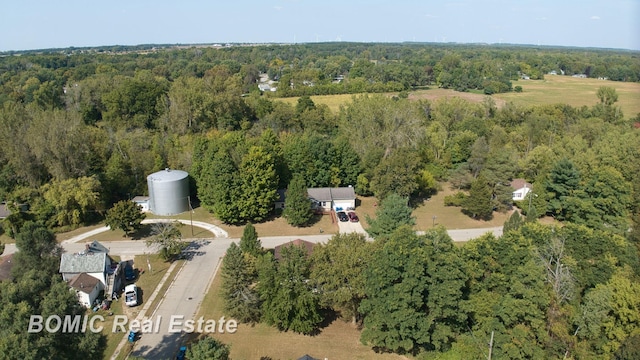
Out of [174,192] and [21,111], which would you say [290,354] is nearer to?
[174,192]

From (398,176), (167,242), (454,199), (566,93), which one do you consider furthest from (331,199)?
(566,93)

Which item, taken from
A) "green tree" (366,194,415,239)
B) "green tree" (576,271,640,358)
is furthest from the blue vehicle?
"green tree" (576,271,640,358)

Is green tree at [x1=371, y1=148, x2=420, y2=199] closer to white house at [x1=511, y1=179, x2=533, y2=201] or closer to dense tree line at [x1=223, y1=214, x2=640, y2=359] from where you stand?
white house at [x1=511, y1=179, x2=533, y2=201]

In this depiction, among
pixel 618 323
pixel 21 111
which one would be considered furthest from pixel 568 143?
pixel 21 111

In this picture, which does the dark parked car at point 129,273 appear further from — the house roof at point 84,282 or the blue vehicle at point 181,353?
the blue vehicle at point 181,353

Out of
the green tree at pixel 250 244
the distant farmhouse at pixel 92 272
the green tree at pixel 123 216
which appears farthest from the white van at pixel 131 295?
the green tree at pixel 123 216

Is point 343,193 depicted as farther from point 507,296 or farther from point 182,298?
point 507,296
